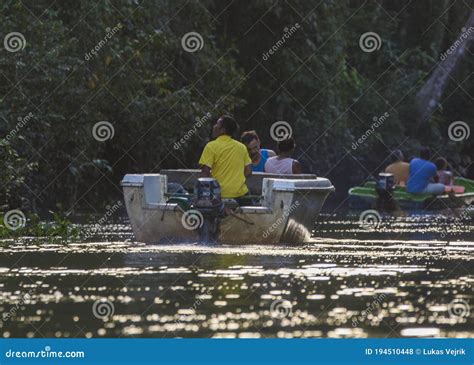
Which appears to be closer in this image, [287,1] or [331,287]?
[331,287]

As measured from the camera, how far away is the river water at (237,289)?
35.6 feet

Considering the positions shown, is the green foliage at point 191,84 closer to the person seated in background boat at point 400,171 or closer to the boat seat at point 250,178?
the boat seat at point 250,178

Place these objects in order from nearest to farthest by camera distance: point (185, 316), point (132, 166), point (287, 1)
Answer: point (185, 316)
point (132, 166)
point (287, 1)

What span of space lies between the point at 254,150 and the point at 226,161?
1.88 m

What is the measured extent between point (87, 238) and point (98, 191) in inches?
507

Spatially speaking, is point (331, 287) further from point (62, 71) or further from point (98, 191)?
point (98, 191)

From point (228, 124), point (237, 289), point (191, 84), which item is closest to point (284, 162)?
point (228, 124)

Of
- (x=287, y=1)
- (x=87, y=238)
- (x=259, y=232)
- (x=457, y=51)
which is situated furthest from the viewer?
(x=457, y=51)

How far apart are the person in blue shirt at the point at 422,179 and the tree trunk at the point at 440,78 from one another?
13.1 meters

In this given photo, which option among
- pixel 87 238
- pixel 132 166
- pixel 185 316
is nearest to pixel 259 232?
pixel 87 238

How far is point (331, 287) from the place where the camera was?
13375 mm

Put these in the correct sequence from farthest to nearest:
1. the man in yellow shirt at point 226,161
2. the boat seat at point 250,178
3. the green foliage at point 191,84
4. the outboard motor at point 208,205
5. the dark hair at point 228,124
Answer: the green foliage at point 191,84 < the boat seat at point 250,178 < the dark hair at point 228,124 < the man in yellow shirt at point 226,161 < the outboard motor at point 208,205

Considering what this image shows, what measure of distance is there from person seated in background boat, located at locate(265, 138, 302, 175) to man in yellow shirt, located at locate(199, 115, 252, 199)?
4.85 feet

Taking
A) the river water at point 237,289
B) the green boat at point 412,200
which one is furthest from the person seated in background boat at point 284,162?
the green boat at point 412,200
